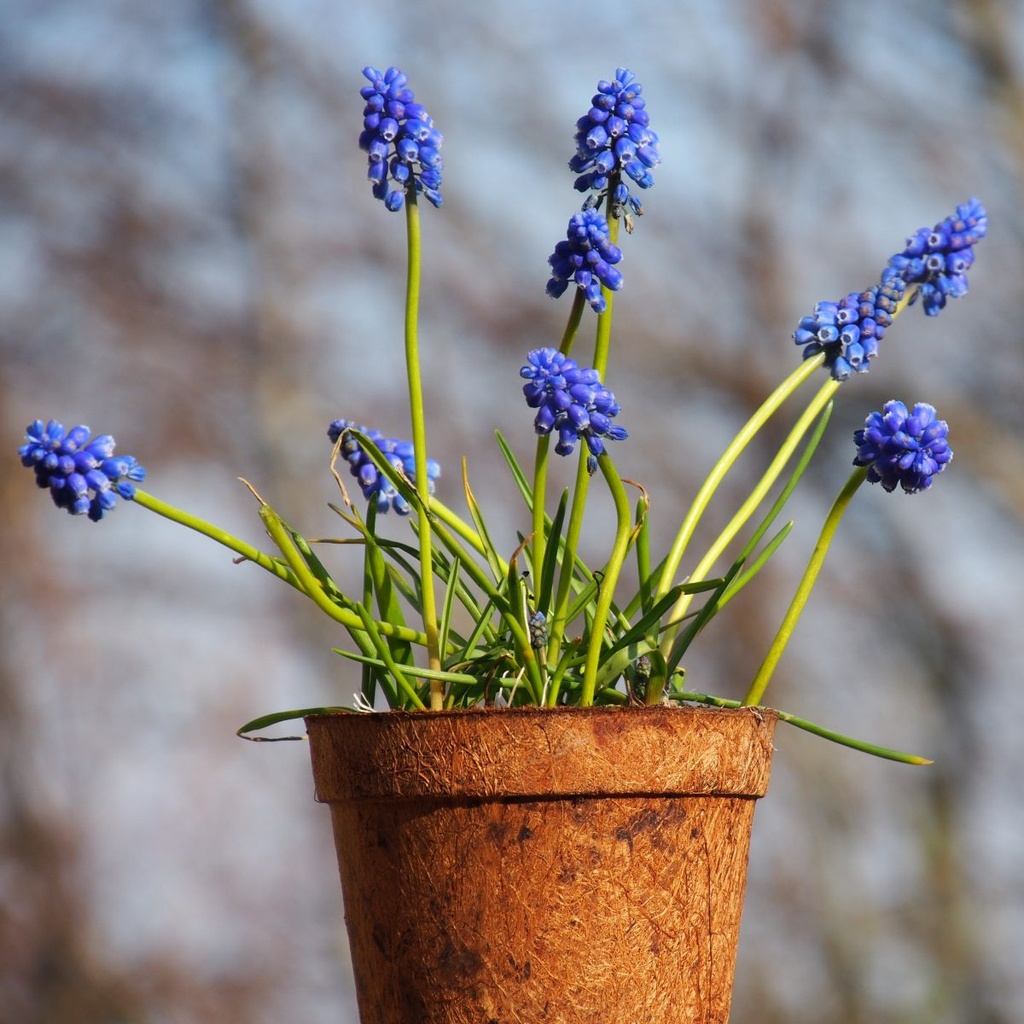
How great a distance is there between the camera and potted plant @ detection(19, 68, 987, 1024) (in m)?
0.80

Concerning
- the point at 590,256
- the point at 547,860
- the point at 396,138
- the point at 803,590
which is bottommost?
the point at 547,860

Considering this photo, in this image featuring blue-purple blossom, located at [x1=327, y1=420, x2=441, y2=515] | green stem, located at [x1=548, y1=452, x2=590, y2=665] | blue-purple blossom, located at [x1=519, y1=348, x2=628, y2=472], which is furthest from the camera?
blue-purple blossom, located at [x1=327, y1=420, x2=441, y2=515]

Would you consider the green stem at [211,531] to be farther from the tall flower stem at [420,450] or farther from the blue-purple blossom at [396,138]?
the blue-purple blossom at [396,138]

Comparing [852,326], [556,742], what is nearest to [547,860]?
[556,742]

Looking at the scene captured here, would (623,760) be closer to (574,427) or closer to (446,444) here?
(574,427)

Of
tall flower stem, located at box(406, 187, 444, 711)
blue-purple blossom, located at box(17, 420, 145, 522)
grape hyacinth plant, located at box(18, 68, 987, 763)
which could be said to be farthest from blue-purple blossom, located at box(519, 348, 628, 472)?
blue-purple blossom, located at box(17, 420, 145, 522)

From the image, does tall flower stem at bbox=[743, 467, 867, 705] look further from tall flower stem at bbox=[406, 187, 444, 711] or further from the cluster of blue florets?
tall flower stem at bbox=[406, 187, 444, 711]

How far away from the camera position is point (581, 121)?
2.88 ft

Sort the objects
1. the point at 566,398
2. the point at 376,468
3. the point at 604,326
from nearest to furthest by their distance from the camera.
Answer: the point at 566,398
the point at 604,326
the point at 376,468

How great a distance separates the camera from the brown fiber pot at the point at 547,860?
2.62ft

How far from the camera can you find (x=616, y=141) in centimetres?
87

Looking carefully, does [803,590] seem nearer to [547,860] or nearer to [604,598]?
[604,598]

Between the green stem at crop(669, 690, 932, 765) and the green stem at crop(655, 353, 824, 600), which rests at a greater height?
the green stem at crop(655, 353, 824, 600)

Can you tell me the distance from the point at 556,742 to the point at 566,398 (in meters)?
0.22
